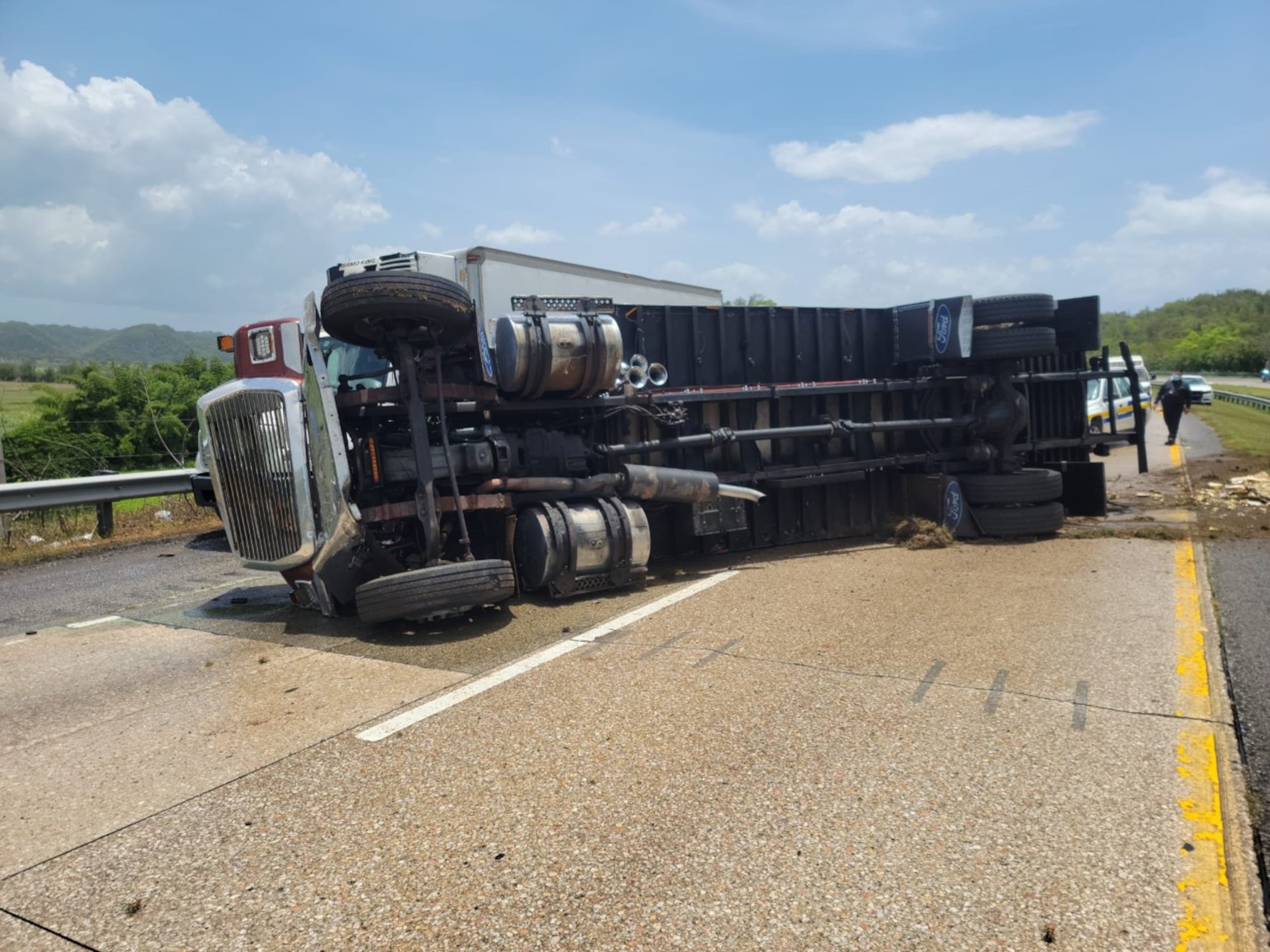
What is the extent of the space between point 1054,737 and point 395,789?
289 cm

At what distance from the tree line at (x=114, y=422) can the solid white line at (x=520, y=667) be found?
1398 cm

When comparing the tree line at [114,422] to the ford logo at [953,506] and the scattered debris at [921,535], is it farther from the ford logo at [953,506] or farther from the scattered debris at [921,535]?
the ford logo at [953,506]

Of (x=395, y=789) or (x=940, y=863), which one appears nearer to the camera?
(x=940, y=863)

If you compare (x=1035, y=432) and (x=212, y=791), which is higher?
(x=1035, y=432)

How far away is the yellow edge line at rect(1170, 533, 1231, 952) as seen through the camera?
2.62 m

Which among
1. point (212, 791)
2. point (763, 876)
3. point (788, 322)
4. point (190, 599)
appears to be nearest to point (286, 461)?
point (190, 599)

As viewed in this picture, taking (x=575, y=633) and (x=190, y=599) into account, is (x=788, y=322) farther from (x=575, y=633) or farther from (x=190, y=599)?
(x=190, y=599)

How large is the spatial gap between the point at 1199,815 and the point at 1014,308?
7.49 m

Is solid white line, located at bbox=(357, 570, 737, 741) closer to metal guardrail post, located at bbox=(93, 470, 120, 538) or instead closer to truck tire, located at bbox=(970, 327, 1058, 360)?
truck tire, located at bbox=(970, 327, 1058, 360)

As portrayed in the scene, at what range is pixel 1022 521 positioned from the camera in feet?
31.3

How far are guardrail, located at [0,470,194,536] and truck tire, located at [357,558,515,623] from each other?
21.4 ft

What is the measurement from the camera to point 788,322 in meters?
9.86

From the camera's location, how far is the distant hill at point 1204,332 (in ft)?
271

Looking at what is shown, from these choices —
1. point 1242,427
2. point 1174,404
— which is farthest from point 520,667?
point 1242,427
